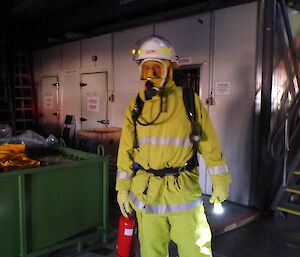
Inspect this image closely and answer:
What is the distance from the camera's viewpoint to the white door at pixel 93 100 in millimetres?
6082

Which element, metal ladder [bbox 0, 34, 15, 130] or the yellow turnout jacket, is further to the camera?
metal ladder [bbox 0, 34, 15, 130]

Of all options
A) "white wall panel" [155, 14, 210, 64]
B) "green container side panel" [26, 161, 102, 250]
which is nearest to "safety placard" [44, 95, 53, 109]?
"white wall panel" [155, 14, 210, 64]

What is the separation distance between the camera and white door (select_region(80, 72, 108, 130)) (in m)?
6.08

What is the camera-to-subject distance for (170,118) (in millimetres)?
1878

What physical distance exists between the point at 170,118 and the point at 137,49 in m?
0.45

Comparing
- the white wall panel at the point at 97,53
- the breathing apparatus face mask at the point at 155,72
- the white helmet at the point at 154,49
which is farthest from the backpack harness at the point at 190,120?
the white wall panel at the point at 97,53

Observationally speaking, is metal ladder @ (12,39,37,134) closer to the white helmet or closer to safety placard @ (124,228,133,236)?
safety placard @ (124,228,133,236)

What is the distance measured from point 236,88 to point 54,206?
2604 millimetres

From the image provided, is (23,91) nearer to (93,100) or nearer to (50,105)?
(50,105)

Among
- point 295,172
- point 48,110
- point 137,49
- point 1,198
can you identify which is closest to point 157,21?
point 295,172

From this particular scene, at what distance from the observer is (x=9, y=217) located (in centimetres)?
241

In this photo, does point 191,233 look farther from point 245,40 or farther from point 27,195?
point 245,40

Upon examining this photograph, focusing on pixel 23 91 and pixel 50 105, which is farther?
pixel 23 91

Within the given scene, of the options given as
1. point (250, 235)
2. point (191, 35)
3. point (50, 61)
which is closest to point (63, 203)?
point (250, 235)
